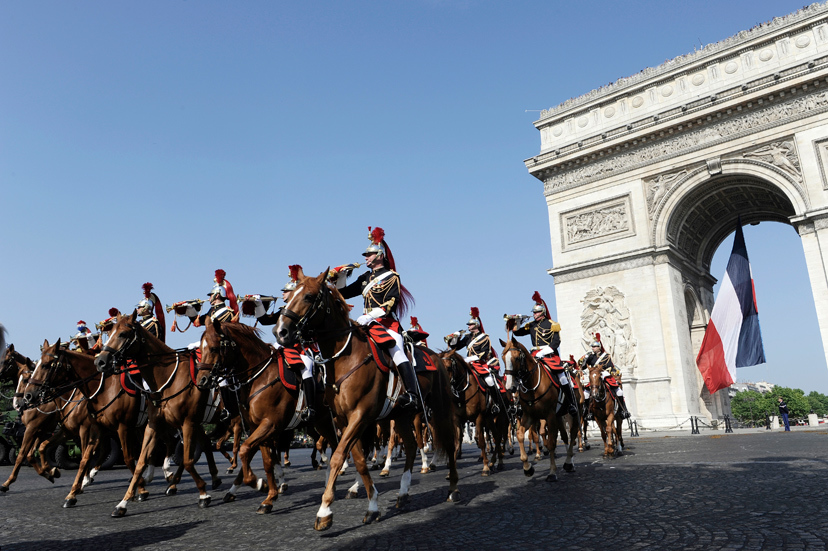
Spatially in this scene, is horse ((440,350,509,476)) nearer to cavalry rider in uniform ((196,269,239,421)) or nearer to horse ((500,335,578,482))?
horse ((500,335,578,482))

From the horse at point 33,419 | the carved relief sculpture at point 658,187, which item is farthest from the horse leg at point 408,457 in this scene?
the carved relief sculpture at point 658,187

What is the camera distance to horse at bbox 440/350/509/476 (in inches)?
453

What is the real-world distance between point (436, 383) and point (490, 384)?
485cm

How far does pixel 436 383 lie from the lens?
8.09m

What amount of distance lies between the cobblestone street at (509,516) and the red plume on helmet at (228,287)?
3.11 meters

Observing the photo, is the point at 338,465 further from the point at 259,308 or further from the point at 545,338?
the point at 545,338

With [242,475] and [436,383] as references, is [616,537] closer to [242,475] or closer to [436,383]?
[436,383]

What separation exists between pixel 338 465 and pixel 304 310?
1629 mm

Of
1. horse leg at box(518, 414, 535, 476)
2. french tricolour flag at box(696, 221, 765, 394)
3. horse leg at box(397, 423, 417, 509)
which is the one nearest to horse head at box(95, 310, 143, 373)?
horse leg at box(397, 423, 417, 509)

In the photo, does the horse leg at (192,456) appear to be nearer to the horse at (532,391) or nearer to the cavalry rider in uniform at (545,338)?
the horse at (532,391)

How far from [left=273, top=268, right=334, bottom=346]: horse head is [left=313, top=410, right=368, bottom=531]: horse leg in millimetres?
1087

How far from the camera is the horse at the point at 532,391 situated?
369 inches

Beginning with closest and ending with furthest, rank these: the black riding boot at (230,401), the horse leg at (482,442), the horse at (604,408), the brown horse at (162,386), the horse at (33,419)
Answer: the brown horse at (162,386), the black riding boot at (230,401), the horse at (33,419), the horse leg at (482,442), the horse at (604,408)

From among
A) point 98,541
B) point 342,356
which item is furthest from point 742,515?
point 98,541
